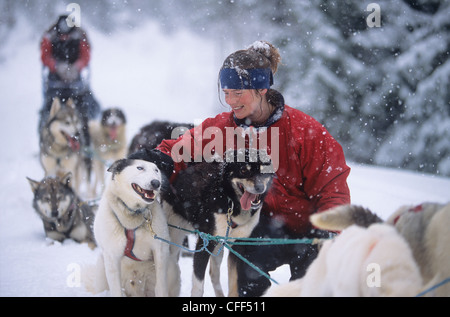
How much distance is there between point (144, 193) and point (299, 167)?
0.81 m

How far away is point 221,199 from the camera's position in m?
2.09

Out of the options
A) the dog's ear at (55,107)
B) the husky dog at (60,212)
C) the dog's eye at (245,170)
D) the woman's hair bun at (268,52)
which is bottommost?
the husky dog at (60,212)

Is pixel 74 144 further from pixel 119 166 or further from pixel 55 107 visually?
pixel 119 166

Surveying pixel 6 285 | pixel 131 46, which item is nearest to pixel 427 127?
pixel 6 285

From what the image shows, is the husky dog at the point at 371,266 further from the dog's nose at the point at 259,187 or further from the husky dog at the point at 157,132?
the husky dog at the point at 157,132

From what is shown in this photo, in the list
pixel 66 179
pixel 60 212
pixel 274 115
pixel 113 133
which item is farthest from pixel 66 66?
pixel 274 115

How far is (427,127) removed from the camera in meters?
7.30

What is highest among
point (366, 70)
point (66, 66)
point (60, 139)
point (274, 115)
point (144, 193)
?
point (366, 70)

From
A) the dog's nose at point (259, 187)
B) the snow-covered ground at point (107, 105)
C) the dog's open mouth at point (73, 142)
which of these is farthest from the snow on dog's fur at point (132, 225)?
the dog's open mouth at point (73, 142)

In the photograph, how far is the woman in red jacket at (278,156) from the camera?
1915 millimetres

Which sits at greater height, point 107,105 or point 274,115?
point 107,105

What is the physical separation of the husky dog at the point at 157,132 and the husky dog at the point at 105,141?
2216 millimetres

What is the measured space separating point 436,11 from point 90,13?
11476 millimetres

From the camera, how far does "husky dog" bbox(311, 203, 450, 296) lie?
113 cm
